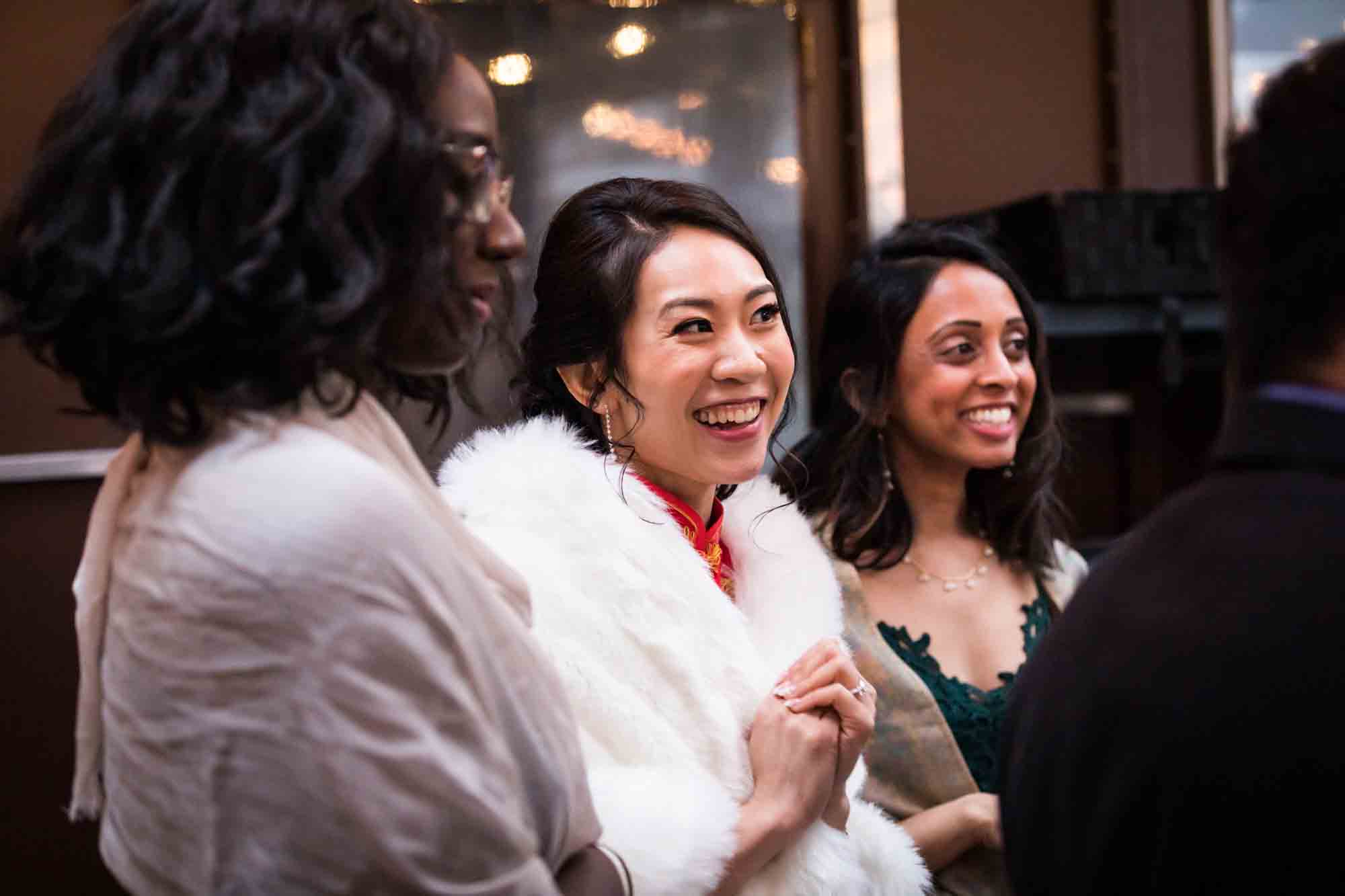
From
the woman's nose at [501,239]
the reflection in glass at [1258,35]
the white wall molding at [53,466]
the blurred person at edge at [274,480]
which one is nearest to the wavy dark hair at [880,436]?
the woman's nose at [501,239]

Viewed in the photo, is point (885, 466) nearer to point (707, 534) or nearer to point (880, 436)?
point (880, 436)

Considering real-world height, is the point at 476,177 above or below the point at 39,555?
above

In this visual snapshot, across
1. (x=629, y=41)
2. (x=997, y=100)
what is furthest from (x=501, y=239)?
(x=997, y=100)

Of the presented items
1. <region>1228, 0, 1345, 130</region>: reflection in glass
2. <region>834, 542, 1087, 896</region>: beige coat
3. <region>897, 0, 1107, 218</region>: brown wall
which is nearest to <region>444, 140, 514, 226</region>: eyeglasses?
<region>834, 542, 1087, 896</region>: beige coat

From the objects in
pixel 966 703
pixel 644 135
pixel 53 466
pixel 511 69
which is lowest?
pixel 966 703

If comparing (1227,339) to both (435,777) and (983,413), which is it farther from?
(983,413)

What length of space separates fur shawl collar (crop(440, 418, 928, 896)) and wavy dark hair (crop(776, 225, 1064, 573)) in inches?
20.0

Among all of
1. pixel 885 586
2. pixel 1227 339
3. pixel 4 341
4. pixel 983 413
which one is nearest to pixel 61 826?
pixel 4 341

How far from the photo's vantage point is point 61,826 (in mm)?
2674

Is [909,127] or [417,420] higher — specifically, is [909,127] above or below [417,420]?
above

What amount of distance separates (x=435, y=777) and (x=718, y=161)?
8.54ft

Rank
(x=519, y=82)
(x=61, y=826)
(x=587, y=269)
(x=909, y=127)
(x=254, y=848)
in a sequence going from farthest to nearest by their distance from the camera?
1. (x=909, y=127)
2. (x=519, y=82)
3. (x=61, y=826)
4. (x=587, y=269)
5. (x=254, y=848)

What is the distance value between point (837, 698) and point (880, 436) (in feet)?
2.65

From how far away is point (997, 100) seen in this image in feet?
11.4
